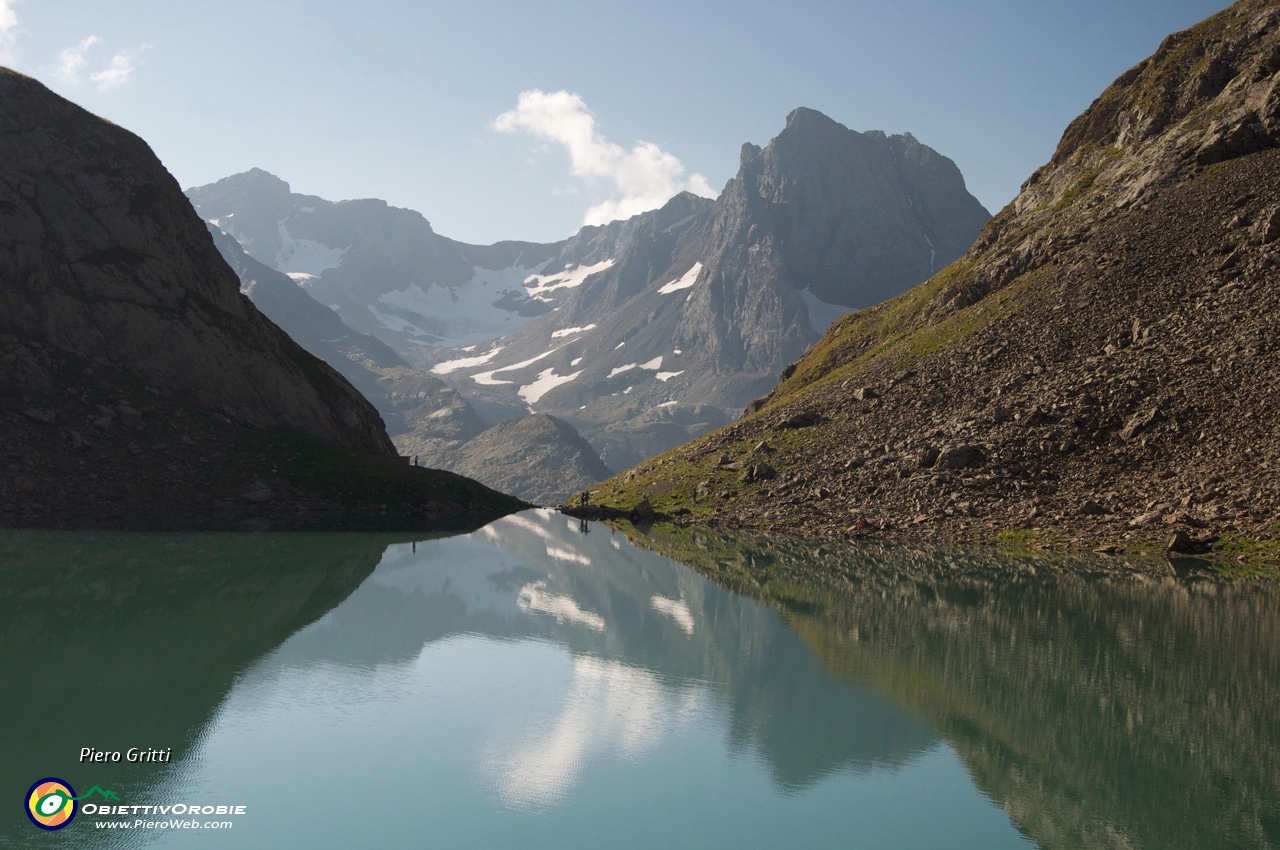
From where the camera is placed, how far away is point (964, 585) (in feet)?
165

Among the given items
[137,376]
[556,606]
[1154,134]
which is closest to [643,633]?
A: [556,606]

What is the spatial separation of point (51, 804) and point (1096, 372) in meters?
78.6

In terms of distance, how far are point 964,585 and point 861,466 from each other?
33.5 meters

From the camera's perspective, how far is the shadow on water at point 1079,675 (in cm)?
2098

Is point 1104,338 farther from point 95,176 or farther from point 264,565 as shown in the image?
point 95,176

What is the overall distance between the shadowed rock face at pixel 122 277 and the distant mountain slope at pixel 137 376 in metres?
0.14

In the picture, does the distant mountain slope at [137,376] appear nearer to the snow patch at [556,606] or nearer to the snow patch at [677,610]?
the snow patch at [556,606]

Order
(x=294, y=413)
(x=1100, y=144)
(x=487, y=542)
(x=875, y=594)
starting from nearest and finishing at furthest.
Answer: (x=875, y=594)
(x=487, y=542)
(x=294, y=413)
(x=1100, y=144)

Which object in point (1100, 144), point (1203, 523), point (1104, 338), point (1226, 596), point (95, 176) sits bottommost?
point (1226, 596)

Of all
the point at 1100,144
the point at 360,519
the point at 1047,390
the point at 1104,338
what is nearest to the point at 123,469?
the point at 360,519

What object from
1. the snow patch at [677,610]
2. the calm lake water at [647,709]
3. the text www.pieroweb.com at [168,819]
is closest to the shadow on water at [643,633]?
the snow patch at [677,610]

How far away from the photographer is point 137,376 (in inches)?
3071

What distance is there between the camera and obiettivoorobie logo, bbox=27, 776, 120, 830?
17.6m

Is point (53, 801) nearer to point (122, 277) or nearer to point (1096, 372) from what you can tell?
point (122, 277)
